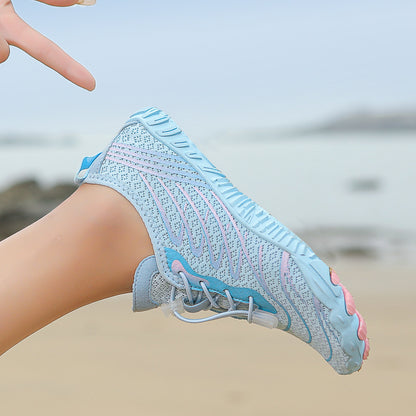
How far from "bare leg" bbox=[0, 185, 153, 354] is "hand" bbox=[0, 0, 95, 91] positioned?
14cm

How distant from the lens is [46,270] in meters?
0.70

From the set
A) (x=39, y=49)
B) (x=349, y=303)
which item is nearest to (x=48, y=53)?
(x=39, y=49)

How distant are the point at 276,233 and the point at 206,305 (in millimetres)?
127

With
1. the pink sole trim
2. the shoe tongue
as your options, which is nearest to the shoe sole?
the pink sole trim

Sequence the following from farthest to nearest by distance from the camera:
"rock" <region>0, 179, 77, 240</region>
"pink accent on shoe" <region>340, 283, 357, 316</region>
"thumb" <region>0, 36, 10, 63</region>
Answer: "rock" <region>0, 179, 77, 240</region> → "pink accent on shoe" <region>340, 283, 357, 316</region> → "thumb" <region>0, 36, 10, 63</region>

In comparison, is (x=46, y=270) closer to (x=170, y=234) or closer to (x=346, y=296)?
(x=170, y=234)

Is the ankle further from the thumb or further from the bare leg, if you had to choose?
the thumb

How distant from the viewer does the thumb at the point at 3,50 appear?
2.13 feet

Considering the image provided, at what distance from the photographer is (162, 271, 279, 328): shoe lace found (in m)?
Answer: 0.76

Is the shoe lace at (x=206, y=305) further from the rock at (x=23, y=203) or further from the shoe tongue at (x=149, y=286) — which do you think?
the rock at (x=23, y=203)

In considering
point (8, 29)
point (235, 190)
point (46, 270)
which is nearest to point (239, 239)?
point (235, 190)

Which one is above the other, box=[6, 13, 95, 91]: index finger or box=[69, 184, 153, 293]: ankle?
box=[6, 13, 95, 91]: index finger

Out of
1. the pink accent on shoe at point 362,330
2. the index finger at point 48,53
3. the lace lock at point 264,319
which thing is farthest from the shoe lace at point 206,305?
the index finger at point 48,53

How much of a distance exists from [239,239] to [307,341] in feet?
0.54
